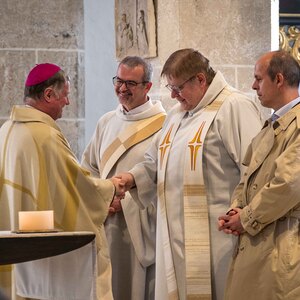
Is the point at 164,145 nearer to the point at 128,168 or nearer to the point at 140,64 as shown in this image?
the point at 128,168

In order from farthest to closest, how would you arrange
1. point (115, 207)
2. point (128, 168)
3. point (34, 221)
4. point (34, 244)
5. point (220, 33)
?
point (220, 33), point (128, 168), point (115, 207), point (34, 221), point (34, 244)

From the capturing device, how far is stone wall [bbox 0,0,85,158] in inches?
359

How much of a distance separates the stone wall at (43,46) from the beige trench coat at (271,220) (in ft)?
14.2

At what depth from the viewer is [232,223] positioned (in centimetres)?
509

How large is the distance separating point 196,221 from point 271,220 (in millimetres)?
922

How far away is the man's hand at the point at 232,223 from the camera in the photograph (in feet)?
16.6

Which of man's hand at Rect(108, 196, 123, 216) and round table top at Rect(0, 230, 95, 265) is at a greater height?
round table top at Rect(0, 230, 95, 265)

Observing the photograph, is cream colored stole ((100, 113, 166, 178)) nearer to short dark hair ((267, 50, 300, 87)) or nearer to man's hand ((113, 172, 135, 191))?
man's hand ((113, 172, 135, 191))

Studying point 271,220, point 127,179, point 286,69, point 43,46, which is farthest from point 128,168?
point 43,46

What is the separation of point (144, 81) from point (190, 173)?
89 centimetres

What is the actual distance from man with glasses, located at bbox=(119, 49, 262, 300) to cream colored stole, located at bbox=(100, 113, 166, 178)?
0.53 meters

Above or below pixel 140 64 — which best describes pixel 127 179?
below

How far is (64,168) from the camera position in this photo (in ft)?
17.9

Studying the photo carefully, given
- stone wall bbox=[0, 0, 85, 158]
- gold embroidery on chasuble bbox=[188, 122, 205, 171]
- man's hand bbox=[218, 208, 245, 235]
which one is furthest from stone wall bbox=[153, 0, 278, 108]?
stone wall bbox=[0, 0, 85, 158]
